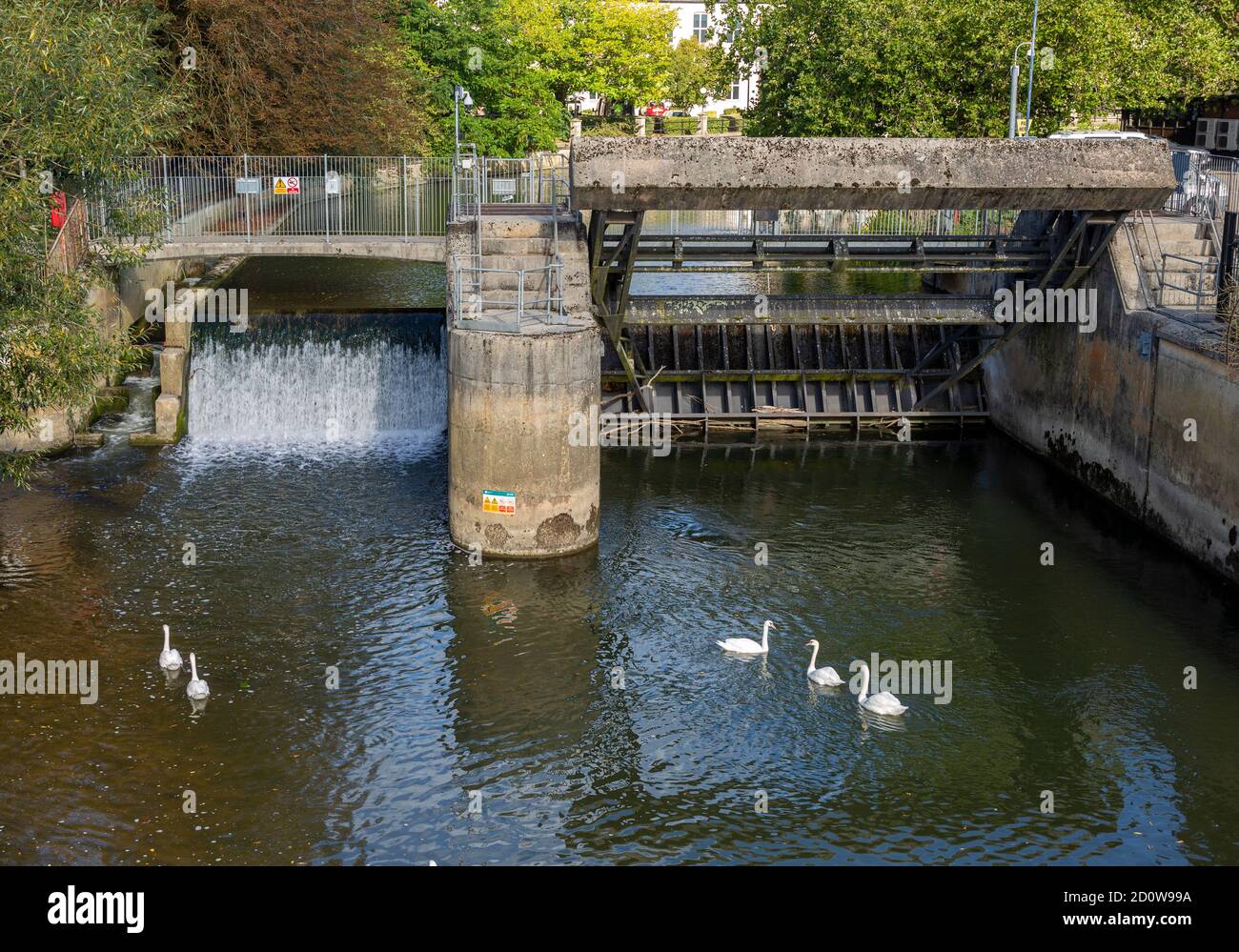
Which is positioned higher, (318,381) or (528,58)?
(528,58)

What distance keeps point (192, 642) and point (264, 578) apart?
2841mm

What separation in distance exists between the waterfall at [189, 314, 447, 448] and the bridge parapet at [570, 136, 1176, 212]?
9792mm

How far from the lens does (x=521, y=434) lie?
27.5m

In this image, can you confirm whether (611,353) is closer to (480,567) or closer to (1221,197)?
(480,567)

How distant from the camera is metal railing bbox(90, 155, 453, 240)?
37938mm

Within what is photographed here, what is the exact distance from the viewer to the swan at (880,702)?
71.8ft

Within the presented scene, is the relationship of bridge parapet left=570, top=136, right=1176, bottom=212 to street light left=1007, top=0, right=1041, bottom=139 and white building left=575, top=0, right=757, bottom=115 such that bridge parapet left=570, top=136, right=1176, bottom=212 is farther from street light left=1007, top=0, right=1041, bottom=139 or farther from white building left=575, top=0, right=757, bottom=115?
white building left=575, top=0, right=757, bottom=115

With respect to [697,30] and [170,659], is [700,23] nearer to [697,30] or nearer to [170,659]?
[697,30]

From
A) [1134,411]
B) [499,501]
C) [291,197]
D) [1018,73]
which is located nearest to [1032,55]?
[1018,73]

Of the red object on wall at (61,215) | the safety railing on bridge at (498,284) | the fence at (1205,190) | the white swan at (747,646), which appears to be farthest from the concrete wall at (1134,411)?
the red object on wall at (61,215)

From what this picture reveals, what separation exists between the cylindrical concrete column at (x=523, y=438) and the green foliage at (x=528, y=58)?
1305 inches

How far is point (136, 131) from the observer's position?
2720 cm

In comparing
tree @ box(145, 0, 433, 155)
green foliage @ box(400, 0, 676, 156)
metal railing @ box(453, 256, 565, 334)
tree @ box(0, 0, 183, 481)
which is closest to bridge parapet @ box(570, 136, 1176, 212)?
metal railing @ box(453, 256, 565, 334)

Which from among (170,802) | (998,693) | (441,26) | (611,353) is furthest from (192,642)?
(441,26)
